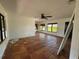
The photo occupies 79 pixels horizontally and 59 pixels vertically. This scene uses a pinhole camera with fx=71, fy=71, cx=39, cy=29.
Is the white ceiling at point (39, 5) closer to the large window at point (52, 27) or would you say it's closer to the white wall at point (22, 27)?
the white wall at point (22, 27)

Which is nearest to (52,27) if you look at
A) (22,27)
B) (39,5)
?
(22,27)

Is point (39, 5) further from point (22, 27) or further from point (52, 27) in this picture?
A: point (52, 27)

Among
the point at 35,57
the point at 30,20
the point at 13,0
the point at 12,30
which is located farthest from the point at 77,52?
the point at 30,20

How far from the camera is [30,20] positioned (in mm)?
8117

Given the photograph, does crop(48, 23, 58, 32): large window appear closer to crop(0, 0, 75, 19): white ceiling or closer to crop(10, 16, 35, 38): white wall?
crop(10, 16, 35, 38): white wall

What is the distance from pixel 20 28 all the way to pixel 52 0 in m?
5.27

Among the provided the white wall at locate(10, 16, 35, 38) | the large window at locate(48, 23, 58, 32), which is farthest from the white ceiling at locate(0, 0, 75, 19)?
the large window at locate(48, 23, 58, 32)

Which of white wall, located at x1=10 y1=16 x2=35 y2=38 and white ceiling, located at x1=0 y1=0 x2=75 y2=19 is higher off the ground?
white ceiling, located at x1=0 y1=0 x2=75 y2=19

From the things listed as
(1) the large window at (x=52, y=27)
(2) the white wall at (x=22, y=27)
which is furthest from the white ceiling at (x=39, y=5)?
(1) the large window at (x=52, y=27)

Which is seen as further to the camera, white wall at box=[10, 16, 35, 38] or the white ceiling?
white wall at box=[10, 16, 35, 38]

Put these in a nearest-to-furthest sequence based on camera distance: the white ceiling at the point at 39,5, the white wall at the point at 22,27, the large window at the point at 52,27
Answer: the white ceiling at the point at 39,5, the white wall at the point at 22,27, the large window at the point at 52,27

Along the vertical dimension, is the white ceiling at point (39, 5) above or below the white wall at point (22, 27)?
above

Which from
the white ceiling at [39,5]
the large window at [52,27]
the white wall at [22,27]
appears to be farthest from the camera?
the large window at [52,27]

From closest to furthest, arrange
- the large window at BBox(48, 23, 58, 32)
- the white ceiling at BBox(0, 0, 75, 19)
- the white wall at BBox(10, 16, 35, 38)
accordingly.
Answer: the white ceiling at BBox(0, 0, 75, 19)
the white wall at BBox(10, 16, 35, 38)
the large window at BBox(48, 23, 58, 32)
